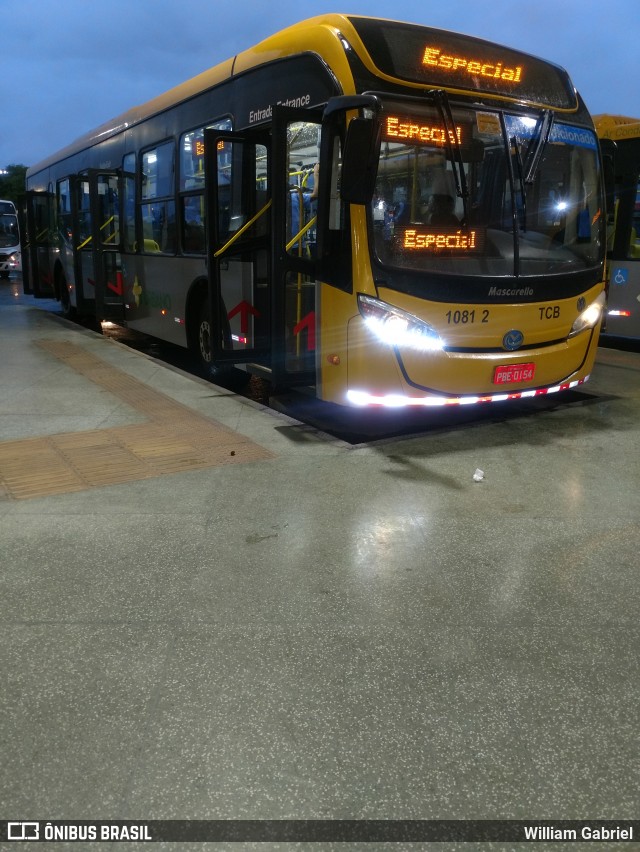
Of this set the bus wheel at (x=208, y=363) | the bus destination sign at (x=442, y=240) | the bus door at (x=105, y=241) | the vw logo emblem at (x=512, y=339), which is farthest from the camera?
the bus door at (x=105, y=241)

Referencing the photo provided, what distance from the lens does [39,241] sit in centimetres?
1680

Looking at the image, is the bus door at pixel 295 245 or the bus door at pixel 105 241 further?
the bus door at pixel 105 241

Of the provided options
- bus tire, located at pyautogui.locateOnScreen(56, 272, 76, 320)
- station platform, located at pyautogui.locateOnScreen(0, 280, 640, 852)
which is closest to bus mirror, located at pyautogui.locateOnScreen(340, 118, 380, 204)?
station platform, located at pyautogui.locateOnScreen(0, 280, 640, 852)

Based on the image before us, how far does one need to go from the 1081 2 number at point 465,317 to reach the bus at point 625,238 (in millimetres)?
6310

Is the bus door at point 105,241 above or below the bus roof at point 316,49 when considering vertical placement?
below

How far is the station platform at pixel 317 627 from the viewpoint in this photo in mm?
2367

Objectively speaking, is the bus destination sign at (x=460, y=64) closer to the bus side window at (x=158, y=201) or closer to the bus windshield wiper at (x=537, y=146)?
the bus windshield wiper at (x=537, y=146)

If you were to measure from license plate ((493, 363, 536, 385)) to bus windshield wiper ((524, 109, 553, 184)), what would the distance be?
154cm

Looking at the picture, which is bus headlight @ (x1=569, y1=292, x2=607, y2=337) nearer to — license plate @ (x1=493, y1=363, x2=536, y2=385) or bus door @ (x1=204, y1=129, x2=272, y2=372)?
license plate @ (x1=493, y1=363, x2=536, y2=385)

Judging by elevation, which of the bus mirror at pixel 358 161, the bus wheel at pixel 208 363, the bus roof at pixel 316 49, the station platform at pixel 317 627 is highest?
the bus roof at pixel 316 49

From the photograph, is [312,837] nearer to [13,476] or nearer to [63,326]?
[13,476]

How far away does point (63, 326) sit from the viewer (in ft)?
47.0

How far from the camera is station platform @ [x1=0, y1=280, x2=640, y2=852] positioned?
7.77ft

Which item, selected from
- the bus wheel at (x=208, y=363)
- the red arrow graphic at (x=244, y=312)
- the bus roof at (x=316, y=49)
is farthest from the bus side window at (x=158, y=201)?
the red arrow graphic at (x=244, y=312)
